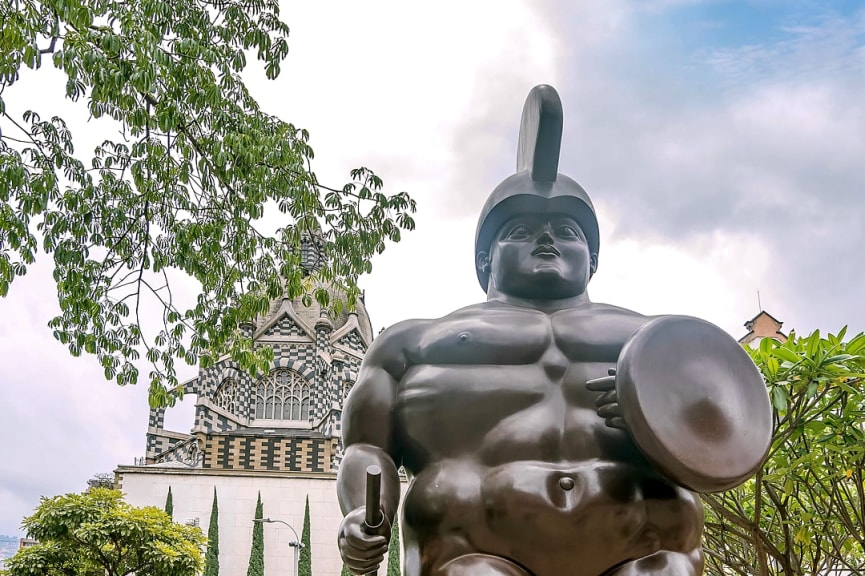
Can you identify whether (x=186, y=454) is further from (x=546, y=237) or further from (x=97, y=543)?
(x=546, y=237)

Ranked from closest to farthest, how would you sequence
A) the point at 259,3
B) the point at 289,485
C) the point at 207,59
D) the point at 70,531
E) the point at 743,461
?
Answer: the point at 743,461, the point at 207,59, the point at 259,3, the point at 70,531, the point at 289,485

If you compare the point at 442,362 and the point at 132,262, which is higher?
the point at 132,262

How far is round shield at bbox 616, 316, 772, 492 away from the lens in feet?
8.08

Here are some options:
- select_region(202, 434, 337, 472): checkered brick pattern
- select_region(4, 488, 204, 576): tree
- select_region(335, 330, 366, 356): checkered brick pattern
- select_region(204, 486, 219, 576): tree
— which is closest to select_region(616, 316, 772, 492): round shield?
select_region(4, 488, 204, 576): tree

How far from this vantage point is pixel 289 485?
28.1 metres

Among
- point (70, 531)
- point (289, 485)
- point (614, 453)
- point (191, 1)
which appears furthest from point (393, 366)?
point (289, 485)

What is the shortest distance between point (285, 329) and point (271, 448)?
5.81 m

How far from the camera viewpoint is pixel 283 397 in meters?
33.4

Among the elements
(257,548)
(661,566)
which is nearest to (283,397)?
(257,548)

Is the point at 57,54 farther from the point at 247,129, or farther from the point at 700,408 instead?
the point at 700,408

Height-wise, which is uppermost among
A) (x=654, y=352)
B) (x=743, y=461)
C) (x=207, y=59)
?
(x=207, y=59)

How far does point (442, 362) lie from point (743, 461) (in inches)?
37.4

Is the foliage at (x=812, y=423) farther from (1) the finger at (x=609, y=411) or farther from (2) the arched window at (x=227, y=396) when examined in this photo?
(2) the arched window at (x=227, y=396)

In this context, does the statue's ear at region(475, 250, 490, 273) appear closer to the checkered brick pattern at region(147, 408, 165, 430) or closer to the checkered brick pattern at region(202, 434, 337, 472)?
the checkered brick pattern at region(202, 434, 337, 472)
